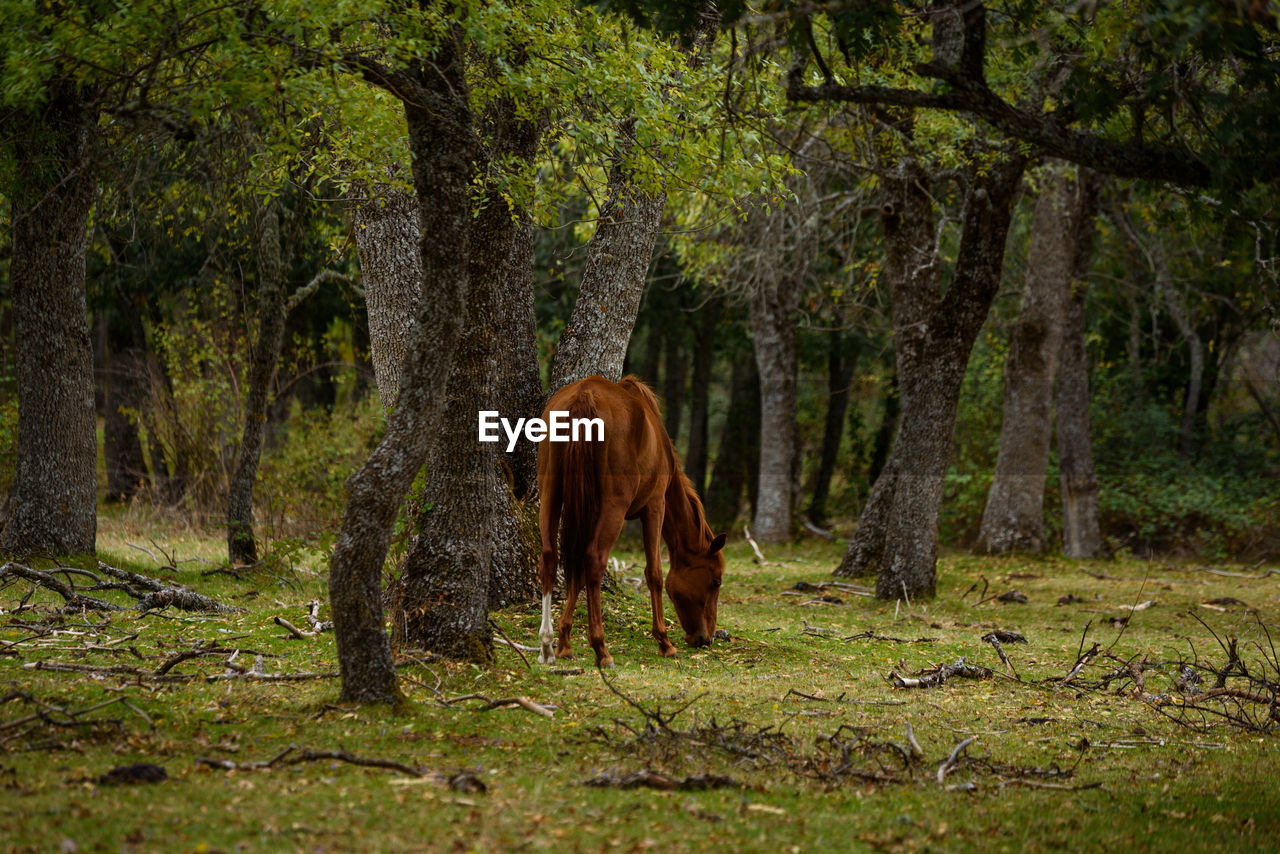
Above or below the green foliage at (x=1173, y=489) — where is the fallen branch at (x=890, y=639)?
below

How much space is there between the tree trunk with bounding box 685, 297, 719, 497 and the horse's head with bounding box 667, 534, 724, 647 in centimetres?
1502

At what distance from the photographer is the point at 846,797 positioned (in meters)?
5.20

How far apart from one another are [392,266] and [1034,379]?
38.6ft

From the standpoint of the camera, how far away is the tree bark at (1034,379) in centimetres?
A: 1761

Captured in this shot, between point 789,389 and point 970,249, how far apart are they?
29.7 ft

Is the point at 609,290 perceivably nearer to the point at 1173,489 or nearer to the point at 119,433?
the point at 1173,489

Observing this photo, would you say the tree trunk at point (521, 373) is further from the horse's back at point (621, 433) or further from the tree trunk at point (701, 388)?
the tree trunk at point (701, 388)

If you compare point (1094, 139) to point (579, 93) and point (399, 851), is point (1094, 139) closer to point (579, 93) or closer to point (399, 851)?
point (579, 93)

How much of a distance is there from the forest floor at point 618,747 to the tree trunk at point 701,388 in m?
15.2

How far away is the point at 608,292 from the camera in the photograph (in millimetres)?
10617

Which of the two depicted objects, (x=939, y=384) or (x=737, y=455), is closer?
(x=939, y=384)

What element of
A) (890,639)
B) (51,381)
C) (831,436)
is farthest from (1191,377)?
(51,381)

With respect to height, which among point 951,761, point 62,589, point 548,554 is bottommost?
point 951,761

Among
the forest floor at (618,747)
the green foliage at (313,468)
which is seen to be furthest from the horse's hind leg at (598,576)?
the green foliage at (313,468)
